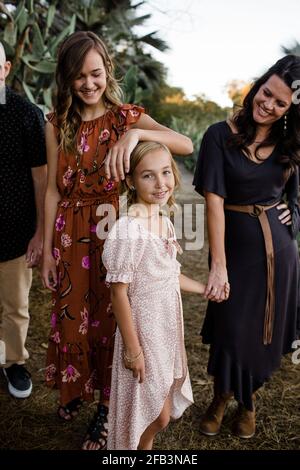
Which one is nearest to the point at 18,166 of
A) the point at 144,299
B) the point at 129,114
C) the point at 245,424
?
the point at 129,114

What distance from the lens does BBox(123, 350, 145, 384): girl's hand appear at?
60.6 inches

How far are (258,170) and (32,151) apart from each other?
1013 millimetres

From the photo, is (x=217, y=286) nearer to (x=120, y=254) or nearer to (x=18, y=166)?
(x=120, y=254)

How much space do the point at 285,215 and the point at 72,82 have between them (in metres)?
1.04

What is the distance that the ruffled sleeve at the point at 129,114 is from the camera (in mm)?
1756

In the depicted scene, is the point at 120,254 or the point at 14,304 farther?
the point at 14,304

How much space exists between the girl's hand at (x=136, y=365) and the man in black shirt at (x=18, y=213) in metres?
0.86

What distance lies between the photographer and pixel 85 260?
1.85m

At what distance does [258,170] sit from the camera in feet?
6.10

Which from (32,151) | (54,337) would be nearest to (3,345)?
(54,337)

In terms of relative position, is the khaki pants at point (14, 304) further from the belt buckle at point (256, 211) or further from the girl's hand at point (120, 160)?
the belt buckle at point (256, 211)

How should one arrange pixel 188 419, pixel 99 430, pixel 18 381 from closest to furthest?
pixel 99 430 < pixel 188 419 < pixel 18 381

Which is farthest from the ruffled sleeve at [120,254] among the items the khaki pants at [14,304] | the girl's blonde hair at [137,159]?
the khaki pants at [14,304]

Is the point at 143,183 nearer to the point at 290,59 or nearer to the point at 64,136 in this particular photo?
the point at 64,136
